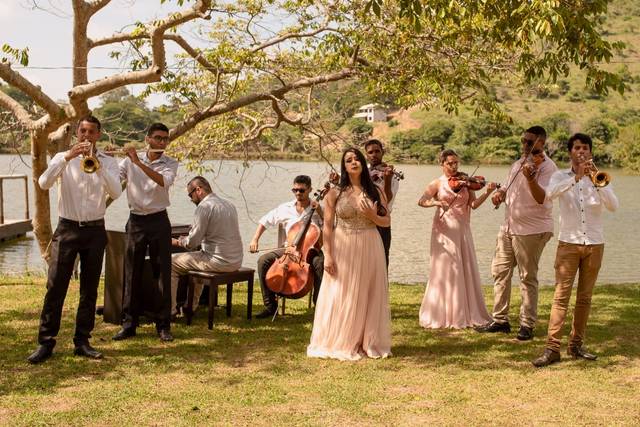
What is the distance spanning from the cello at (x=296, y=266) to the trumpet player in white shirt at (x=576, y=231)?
8.21 ft

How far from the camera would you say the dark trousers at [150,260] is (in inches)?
291

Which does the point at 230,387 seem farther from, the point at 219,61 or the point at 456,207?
the point at 219,61

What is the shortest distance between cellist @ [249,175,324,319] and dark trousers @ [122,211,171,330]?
4.57ft

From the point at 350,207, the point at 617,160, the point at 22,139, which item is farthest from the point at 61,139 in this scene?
the point at 617,160

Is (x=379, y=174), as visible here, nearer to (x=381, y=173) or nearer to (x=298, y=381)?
(x=381, y=173)

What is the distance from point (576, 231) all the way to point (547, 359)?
111 centimetres

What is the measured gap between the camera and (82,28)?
11.1 m

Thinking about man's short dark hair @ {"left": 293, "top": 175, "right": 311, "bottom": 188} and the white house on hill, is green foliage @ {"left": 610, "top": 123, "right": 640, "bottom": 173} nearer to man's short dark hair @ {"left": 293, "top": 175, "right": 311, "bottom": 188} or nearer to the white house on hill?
the white house on hill

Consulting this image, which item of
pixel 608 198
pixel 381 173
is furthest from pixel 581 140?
pixel 381 173

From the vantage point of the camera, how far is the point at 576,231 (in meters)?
6.60

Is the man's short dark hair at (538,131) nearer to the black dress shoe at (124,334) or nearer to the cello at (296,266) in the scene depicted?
the cello at (296,266)

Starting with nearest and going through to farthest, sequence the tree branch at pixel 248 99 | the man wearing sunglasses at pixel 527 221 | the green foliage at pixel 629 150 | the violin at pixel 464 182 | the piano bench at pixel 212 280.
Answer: the man wearing sunglasses at pixel 527 221
the piano bench at pixel 212 280
the violin at pixel 464 182
the tree branch at pixel 248 99
the green foliage at pixel 629 150

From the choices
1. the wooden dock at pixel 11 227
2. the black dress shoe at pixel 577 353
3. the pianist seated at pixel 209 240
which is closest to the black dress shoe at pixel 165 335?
the pianist seated at pixel 209 240

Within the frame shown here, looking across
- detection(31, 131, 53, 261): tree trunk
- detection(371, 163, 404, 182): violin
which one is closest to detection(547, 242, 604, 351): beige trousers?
detection(371, 163, 404, 182): violin
